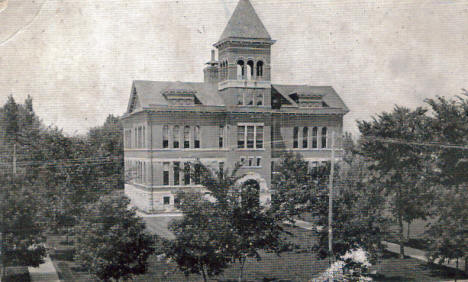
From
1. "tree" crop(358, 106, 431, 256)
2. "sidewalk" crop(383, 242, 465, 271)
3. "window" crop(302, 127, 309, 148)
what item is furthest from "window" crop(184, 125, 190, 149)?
"sidewalk" crop(383, 242, 465, 271)

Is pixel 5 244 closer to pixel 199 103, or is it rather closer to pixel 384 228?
pixel 199 103

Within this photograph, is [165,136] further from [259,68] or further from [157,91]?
[259,68]

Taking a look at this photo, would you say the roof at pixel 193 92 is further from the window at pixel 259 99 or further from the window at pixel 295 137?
the window at pixel 295 137

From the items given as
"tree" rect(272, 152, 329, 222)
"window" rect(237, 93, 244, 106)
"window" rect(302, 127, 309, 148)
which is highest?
"window" rect(237, 93, 244, 106)

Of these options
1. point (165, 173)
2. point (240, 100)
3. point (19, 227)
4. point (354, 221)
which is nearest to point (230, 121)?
point (240, 100)

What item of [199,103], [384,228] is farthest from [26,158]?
[384,228]

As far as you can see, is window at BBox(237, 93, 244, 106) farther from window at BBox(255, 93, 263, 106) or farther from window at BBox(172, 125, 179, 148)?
window at BBox(172, 125, 179, 148)

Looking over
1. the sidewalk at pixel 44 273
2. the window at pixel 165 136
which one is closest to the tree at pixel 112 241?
the sidewalk at pixel 44 273
